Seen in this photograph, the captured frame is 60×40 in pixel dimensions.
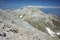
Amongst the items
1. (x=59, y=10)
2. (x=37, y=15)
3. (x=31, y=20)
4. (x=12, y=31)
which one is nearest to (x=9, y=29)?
(x=12, y=31)

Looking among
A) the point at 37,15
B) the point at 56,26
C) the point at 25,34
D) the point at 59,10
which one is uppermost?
the point at 25,34

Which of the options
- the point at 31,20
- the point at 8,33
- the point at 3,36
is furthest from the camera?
the point at 31,20

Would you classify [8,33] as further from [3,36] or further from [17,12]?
[17,12]

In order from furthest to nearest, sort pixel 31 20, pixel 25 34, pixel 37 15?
pixel 37 15 → pixel 31 20 → pixel 25 34

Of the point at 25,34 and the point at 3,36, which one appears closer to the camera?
the point at 3,36

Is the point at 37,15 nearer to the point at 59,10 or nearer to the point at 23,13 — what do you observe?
the point at 23,13

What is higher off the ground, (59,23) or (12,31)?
(12,31)

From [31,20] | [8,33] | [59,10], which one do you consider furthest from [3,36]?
[59,10]
